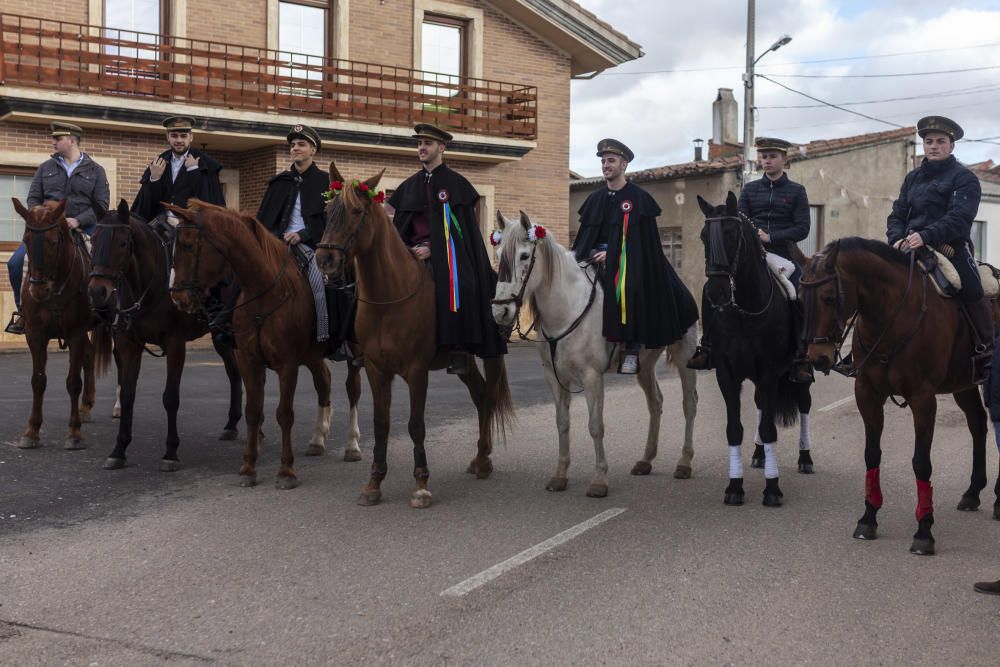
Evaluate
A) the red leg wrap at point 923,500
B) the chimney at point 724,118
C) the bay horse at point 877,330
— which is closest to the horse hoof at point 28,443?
the bay horse at point 877,330

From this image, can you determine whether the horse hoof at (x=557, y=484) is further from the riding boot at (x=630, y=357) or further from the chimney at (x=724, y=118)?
the chimney at (x=724, y=118)

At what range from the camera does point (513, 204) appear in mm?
25953

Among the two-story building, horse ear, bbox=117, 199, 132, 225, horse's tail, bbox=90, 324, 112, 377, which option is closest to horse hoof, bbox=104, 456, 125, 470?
horse ear, bbox=117, 199, 132, 225

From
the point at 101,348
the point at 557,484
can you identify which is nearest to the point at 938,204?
the point at 557,484

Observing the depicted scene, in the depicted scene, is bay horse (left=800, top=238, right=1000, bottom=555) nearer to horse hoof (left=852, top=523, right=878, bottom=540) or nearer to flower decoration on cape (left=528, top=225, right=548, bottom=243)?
horse hoof (left=852, top=523, right=878, bottom=540)

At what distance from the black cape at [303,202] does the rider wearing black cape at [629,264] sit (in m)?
2.26

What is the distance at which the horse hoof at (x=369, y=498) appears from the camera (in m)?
7.32

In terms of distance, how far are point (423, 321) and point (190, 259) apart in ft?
5.98

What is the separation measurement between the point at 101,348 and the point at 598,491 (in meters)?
5.85

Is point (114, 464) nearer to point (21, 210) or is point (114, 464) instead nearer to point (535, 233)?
point (21, 210)

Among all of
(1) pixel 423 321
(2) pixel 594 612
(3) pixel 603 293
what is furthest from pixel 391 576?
(3) pixel 603 293

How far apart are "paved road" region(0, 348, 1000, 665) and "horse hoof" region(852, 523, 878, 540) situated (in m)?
0.12

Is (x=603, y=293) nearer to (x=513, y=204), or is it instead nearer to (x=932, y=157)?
(x=932, y=157)

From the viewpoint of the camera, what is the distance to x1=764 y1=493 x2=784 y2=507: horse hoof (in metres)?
7.29
